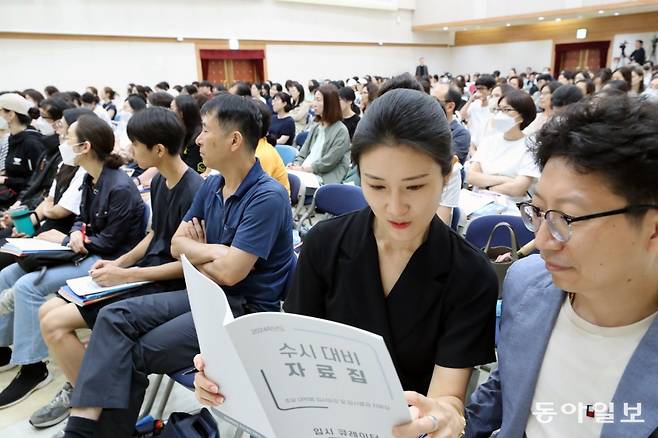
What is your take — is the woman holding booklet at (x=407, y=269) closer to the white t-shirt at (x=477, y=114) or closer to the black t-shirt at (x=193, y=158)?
the black t-shirt at (x=193, y=158)

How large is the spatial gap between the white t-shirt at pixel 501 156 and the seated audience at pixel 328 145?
4.28 feet

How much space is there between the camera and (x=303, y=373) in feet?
2.75

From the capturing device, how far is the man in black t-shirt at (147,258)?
2.05 m

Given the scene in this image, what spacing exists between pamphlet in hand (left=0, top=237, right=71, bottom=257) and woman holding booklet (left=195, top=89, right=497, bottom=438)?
1829 mm

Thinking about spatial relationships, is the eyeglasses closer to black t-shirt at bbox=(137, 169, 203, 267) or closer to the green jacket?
black t-shirt at bbox=(137, 169, 203, 267)

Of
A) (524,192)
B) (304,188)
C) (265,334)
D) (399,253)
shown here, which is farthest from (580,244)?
(304,188)

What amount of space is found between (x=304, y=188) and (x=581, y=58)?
17846mm

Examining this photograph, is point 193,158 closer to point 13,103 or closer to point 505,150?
point 13,103

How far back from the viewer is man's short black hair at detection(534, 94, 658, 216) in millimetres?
805

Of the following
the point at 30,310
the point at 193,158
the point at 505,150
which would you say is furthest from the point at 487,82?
the point at 30,310

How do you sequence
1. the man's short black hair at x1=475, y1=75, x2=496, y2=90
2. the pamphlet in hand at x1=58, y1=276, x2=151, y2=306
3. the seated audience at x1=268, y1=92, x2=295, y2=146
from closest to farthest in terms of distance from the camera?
the pamphlet in hand at x1=58, y1=276, x2=151, y2=306
the seated audience at x1=268, y1=92, x2=295, y2=146
the man's short black hair at x1=475, y1=75, x2=496, y2=90

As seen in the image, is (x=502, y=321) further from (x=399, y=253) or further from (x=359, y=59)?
(x=359, y=59)

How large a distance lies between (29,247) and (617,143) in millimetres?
2674

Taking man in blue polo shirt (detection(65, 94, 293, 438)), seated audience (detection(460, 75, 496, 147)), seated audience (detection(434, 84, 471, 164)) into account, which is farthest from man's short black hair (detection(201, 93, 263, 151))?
seated audience (detection(460, 75, 496, 147))
